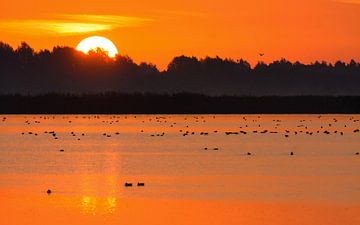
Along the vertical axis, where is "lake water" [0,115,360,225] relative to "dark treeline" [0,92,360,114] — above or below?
below

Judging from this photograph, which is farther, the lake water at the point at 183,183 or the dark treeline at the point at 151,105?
the dark treeline at the point at 151,105

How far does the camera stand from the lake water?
23.4 meters

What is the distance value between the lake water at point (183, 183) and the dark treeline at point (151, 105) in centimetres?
8496

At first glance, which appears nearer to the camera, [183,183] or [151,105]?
[183,183]

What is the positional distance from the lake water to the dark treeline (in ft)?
279

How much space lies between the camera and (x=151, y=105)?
136125mm

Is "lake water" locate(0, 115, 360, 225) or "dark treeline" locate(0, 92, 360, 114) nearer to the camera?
"lake water" locate(0, 115, 360, 225)

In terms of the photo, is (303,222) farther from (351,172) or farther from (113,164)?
(113,164)

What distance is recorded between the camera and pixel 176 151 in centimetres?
4531

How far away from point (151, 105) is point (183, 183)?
106151 millimetres

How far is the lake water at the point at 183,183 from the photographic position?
2336 centimetres

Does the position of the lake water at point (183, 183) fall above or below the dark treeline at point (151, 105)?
below

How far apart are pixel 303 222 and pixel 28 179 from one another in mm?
11896

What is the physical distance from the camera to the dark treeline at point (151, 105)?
13625 centimetres
